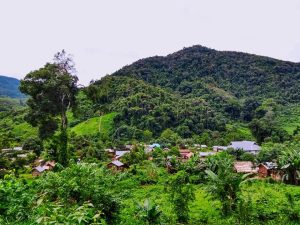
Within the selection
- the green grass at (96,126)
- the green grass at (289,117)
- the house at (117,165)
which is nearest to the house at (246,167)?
the house at (117,165)

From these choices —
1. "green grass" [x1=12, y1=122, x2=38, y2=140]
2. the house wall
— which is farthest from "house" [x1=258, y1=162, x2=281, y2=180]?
"green grass" [x1=12, y1=122, x2=38, y2=140]

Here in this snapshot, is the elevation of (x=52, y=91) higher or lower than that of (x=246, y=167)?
higher

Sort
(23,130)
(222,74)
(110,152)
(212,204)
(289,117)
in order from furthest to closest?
1. (222,74)
2. (289,117)
3. (23,130)
4. (110,152)
5. (212,204)

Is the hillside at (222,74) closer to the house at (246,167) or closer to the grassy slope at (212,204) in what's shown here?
the house at (246,167)

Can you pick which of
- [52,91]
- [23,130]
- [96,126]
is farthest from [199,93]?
[52,91]

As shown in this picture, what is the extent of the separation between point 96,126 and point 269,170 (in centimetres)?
3976

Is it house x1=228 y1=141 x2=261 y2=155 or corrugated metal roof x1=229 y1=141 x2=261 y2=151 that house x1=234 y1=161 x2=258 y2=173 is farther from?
corrugated metal roof x1=229 y1=141 x2=261 y2=151

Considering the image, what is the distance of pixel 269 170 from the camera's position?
33.2 m

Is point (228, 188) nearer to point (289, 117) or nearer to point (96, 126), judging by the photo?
point (96, 126)

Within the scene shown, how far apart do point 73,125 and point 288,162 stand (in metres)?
52.4

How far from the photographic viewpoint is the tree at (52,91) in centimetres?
2381

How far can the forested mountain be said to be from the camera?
2525 inches

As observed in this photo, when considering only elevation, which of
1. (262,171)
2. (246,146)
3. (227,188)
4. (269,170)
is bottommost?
(262,171)

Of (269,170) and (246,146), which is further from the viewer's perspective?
(246,146)
